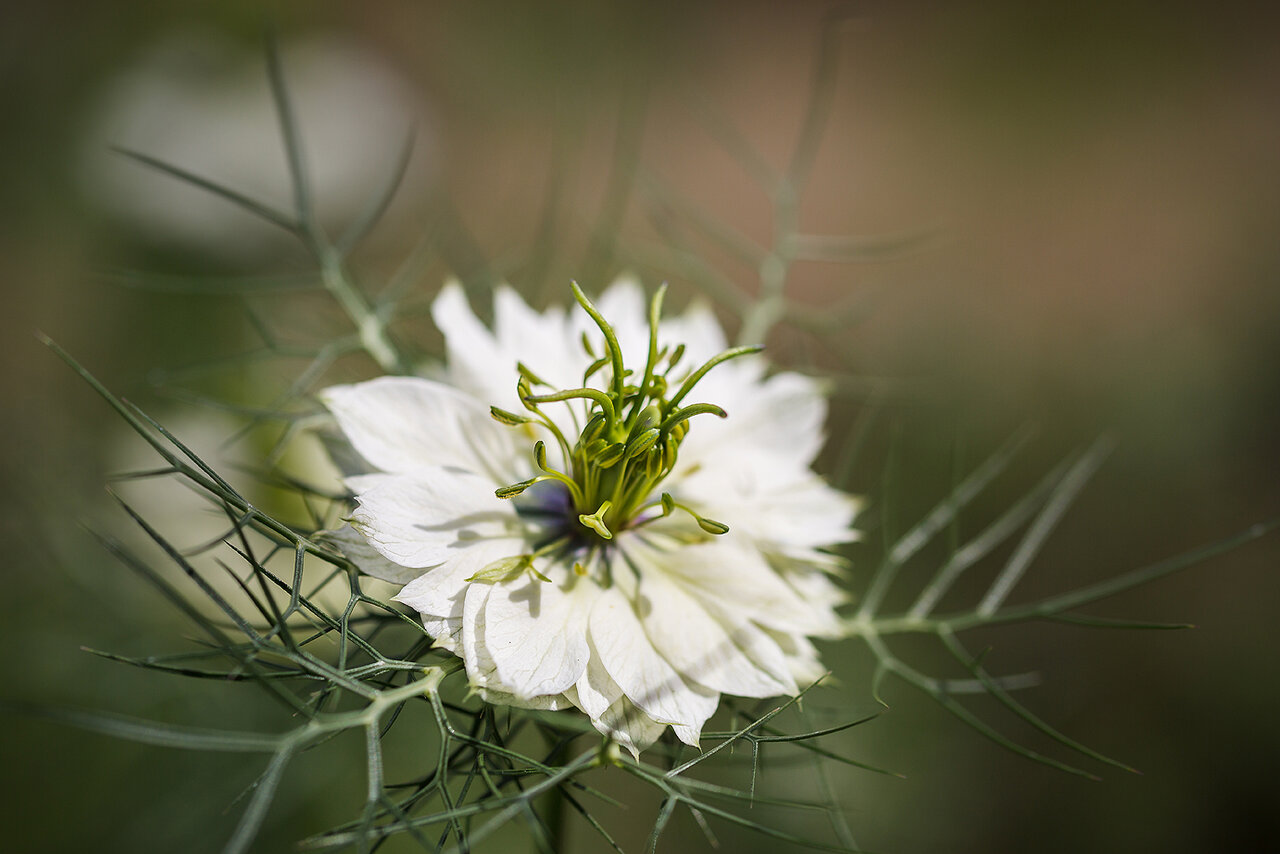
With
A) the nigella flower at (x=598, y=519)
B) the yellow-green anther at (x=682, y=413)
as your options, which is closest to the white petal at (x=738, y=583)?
the nigella flower at (x=598, y=519)

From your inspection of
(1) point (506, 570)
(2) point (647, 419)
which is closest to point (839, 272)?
(2) point (647, 419)

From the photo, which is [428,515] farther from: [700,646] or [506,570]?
[700,646]

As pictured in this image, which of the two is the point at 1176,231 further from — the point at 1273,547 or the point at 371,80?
the point at 371,80

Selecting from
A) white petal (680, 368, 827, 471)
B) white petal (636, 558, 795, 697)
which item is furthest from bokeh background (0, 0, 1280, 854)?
white petal (636, 558, 795, 697)

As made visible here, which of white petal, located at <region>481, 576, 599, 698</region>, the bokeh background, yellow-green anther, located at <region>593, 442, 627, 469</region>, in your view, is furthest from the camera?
the bokeh background

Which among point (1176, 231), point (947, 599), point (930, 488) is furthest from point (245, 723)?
point (1176, 231)

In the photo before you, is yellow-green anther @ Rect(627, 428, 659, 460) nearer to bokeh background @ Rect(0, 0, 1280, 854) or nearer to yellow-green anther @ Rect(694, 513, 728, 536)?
yellow-green anther @ Rect(694, 513, 728, 536)

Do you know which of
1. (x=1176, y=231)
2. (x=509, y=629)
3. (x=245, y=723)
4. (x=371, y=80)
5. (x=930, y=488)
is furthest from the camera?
(x=1176, y=231)
